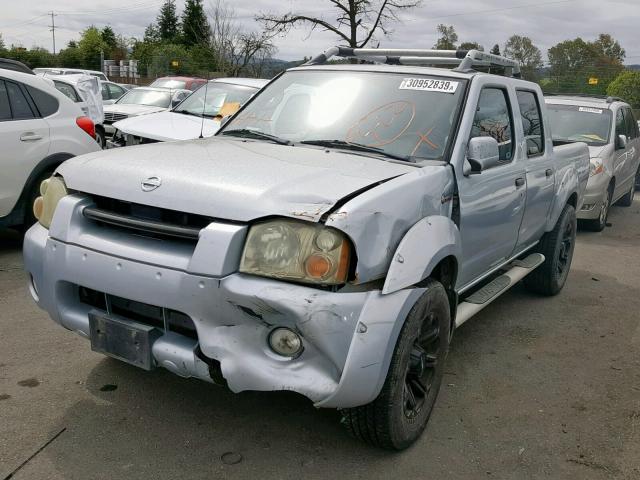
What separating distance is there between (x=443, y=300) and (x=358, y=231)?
0.77 meters

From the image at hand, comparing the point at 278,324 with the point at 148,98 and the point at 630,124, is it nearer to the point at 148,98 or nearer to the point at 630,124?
the point at 630,124

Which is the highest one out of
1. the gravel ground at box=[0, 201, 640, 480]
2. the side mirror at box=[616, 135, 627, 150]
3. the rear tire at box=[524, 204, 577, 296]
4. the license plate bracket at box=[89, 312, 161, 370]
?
the side mirror at box=[616, 135, 627, 150]

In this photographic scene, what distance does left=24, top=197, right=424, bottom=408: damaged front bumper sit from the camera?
8.48 feet

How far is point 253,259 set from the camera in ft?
8.68

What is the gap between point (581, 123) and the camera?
971 centimetres

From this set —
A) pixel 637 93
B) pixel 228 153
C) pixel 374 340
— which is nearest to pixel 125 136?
pixel 228 153

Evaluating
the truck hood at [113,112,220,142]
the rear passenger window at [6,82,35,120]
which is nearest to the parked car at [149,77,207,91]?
the truck hood at [113,112,220,142]

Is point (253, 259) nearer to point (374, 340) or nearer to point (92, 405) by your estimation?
point (374, 340)

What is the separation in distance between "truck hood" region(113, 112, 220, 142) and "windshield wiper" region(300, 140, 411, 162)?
14.9 feet

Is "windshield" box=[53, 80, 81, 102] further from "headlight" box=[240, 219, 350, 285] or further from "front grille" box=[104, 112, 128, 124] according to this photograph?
"headlight" box=[240, 219, 350, 285]

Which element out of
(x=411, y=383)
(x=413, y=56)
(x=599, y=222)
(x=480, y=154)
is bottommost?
(x=599, y=222)

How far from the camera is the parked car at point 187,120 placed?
27.8 ft

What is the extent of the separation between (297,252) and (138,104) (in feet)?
42.8

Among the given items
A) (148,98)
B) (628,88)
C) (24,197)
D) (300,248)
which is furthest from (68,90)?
(628,88)
